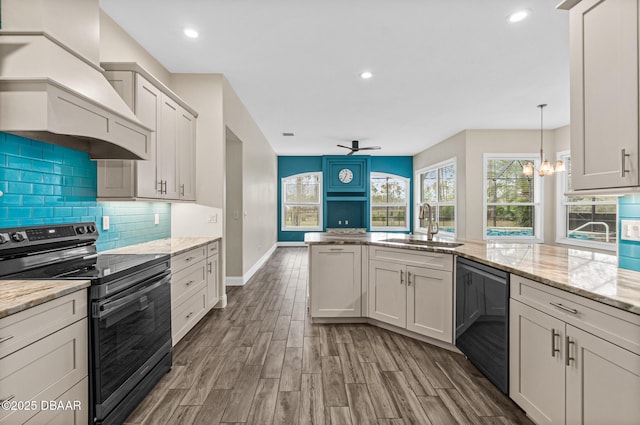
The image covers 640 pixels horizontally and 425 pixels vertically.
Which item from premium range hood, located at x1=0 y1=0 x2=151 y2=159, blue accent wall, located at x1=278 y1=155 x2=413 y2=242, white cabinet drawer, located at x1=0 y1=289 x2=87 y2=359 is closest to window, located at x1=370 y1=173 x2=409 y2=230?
blue accent wall, located at x1=278 y1=155 x2=413 y2=242

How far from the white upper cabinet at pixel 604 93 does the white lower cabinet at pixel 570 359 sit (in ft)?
2.11

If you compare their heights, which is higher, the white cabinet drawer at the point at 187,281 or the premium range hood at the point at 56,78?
the premium range hood at the point at 56,78

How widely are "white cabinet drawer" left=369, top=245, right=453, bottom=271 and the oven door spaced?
1.88m

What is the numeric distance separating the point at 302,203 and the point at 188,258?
6606 millimetres

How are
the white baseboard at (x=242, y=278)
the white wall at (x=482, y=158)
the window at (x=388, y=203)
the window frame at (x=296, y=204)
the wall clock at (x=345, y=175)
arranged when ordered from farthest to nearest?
the window at (x=388, y=203), the window frame at (x=296, y=204), the wall clock at (x=345, y=175), the white wall at (x=482, y=158), the white baseboard at (x=242, y=278)

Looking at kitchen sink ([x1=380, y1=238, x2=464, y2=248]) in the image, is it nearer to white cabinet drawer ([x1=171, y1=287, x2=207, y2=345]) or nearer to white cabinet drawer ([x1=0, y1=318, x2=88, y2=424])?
white cabinet drawer ([x1=171, y1=287, x2=207, y2=345])

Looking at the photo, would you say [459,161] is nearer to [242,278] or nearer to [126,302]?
[242,278]

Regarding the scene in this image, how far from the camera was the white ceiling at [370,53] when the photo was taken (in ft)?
7.97

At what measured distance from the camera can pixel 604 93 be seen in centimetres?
152

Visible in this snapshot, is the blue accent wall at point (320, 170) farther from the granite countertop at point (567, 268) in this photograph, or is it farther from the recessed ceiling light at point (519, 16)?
the recessed ceiling light at point (519, 16)

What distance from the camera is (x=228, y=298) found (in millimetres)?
4090

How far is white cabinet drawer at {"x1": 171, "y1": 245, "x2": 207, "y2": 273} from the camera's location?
2.51 metres

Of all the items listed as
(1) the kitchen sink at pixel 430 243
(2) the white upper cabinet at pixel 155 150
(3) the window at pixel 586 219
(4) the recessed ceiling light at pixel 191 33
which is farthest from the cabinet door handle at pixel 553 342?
(3) the window at pixel 586 219

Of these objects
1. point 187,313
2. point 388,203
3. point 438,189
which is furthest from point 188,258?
point 388,203
